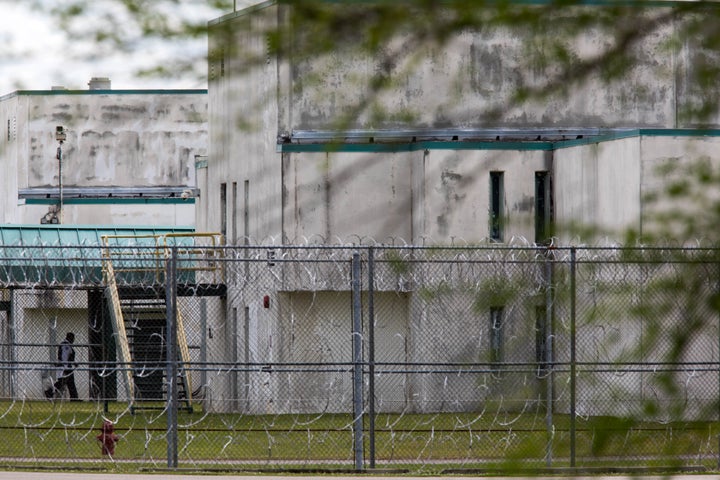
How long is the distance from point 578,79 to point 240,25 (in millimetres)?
742

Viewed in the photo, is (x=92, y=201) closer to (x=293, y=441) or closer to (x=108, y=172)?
(x=108, y=172)

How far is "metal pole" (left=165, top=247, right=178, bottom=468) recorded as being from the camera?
1489 centimetres

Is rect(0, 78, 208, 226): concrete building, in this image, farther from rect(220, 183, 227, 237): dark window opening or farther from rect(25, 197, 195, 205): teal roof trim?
rect(220, 183, 227, 237): dark window opening

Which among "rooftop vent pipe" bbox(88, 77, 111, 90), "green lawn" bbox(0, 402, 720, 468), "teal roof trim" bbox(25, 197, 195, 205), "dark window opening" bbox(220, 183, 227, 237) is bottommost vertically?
"green lawn" bbox(0, 402, 720, 468)

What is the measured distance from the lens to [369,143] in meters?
3.62

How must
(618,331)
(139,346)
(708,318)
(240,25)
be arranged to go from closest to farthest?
(240,25)
(708,318)
(618,331)
(139,346)

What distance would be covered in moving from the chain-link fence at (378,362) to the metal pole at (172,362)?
0.03m

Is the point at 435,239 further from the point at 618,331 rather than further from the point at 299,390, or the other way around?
the point at 618,331

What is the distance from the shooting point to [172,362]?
14.7 m

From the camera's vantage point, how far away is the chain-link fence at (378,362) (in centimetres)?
357

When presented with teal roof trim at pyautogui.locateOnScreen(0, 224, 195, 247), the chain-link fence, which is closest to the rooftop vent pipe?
the chain-link fence

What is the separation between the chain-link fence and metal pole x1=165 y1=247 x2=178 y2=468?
0.03 m

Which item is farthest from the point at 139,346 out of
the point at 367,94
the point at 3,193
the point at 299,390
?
the point at 3,193

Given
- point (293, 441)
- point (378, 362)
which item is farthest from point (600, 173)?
point (378, 362)
